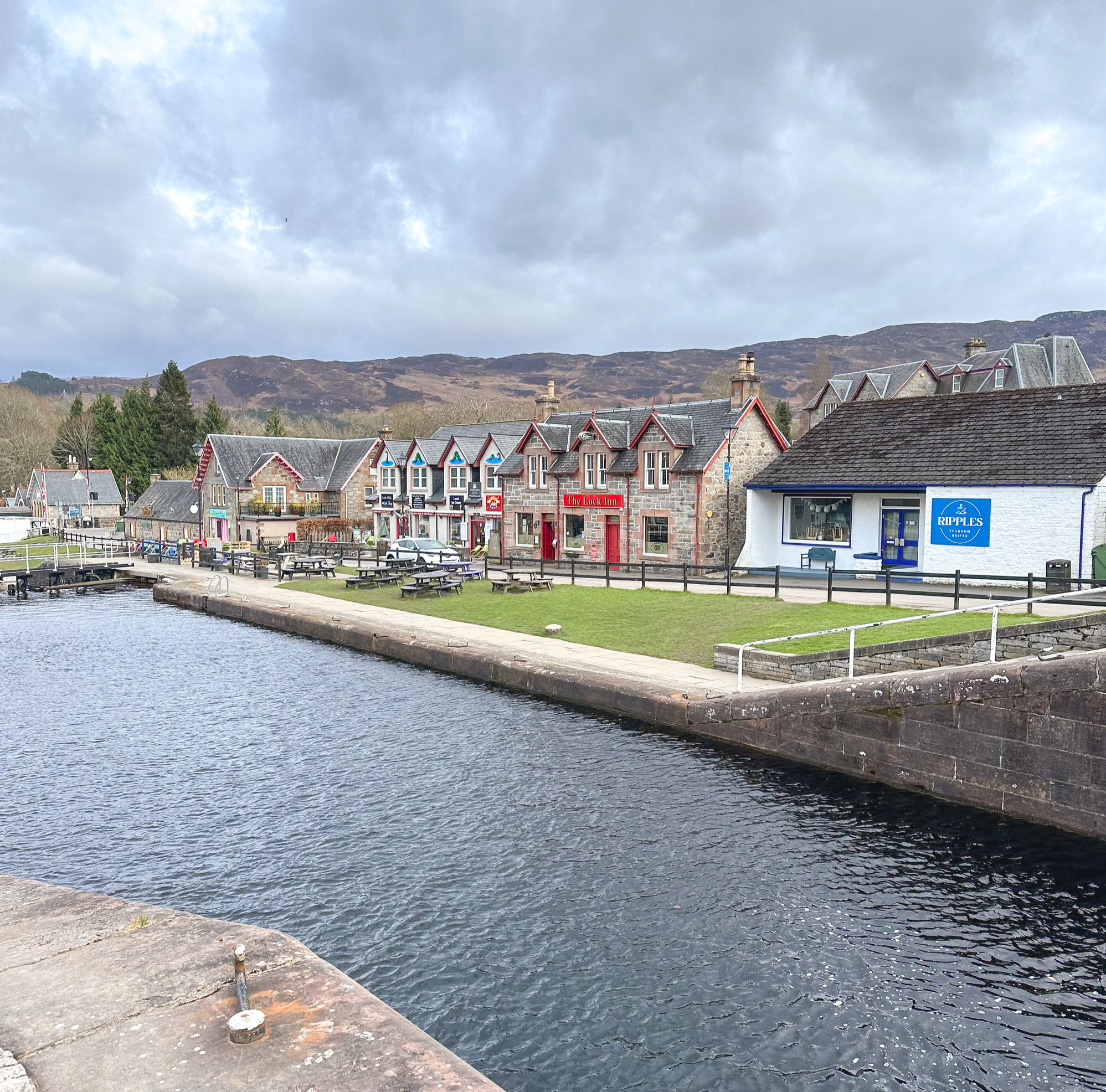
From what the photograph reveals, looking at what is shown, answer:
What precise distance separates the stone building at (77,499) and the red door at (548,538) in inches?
2398

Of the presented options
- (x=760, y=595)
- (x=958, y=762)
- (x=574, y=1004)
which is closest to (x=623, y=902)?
(x=574, y=1004)

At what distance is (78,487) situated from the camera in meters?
89.0

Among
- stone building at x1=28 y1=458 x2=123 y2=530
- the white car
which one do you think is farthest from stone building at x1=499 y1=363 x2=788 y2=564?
stone building at x1=28 y1=458 x2=123 y2=530

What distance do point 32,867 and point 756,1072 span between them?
10169mm

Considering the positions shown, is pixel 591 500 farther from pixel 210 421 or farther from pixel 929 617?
pixel 210 421

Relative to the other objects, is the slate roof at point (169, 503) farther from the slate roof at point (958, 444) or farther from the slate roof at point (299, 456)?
the slate roof at point (958, 444)

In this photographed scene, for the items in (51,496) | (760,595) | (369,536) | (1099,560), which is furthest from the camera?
(51,496)

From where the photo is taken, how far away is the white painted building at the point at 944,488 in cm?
2611

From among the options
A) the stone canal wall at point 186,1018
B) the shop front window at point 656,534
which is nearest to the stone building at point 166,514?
the shop front window at point 656,534

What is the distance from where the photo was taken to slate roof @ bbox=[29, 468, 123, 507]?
8762 centimetres

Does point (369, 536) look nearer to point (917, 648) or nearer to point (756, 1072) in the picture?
point (917, 648)

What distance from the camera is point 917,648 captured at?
16078mm

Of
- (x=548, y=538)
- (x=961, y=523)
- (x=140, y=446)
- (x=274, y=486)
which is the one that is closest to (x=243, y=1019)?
(x=961, y=523)

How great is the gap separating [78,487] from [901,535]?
8534cm
